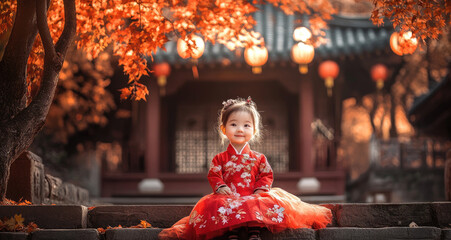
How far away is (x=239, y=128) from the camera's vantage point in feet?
16.7

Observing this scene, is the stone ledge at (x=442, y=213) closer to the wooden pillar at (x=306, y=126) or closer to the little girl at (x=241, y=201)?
the little girl at (x=241, y=201)

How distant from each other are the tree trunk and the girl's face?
1.62m

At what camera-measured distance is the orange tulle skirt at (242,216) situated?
4.43 m

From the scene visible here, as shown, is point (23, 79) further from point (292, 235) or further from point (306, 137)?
point (306, 137)

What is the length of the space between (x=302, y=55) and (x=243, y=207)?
797cm

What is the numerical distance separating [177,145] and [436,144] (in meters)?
7.47

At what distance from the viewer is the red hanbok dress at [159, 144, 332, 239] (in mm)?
4457

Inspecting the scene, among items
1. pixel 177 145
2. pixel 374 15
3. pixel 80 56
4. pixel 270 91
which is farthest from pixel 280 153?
pixel 374 15

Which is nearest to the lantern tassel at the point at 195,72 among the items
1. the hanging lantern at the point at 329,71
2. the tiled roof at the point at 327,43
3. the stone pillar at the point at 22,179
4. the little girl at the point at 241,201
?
the tiled roof at the point at 327,43

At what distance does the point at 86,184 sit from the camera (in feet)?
43.0

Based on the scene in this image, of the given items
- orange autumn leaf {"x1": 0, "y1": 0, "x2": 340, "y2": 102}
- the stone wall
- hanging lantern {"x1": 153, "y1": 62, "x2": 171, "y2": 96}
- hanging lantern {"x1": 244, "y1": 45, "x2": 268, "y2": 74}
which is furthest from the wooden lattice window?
orange autumn leaf {"x1": 0, "y1": 0, "x2": 340, "y2": 102}

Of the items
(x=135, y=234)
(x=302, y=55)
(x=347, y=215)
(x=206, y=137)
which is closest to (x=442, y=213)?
(x=347, y=215)

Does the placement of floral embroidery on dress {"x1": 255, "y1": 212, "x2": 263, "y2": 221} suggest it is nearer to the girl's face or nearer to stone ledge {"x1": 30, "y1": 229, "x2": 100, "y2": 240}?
the girl's face

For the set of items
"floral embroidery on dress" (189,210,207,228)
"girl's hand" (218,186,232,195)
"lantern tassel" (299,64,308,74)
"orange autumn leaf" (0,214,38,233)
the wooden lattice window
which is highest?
"lantern tassel" (299,64,308,74)
